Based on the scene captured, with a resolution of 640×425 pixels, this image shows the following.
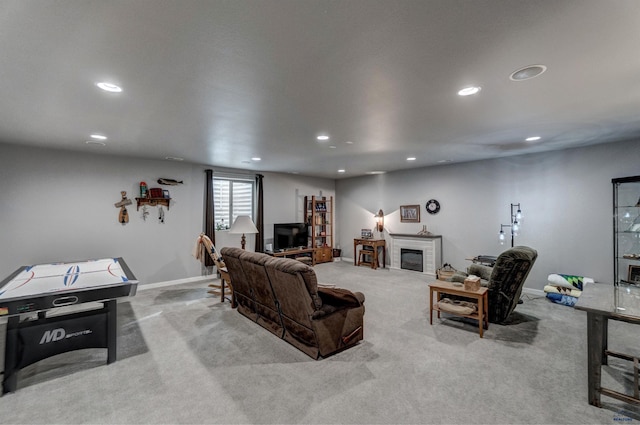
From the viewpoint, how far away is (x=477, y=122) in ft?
11.0

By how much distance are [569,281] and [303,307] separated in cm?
471

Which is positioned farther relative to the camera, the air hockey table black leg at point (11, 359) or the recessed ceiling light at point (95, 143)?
the recessed ceiling light at point (95, 143)

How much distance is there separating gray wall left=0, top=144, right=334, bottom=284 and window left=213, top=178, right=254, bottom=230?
396 millimetres

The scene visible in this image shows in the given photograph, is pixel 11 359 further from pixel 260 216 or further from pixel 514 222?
pixel 514 222

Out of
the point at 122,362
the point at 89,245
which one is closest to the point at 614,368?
the point at 122,362

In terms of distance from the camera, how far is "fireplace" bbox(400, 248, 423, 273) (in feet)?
22.9

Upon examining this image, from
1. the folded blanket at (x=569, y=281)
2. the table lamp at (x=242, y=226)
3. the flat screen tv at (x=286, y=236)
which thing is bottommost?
the folded blanket at (x=569, y=281)

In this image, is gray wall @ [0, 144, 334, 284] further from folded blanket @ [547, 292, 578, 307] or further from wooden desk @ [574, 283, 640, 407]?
folded blanket @ [547, 292, 578, 307]

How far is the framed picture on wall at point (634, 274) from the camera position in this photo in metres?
4.13

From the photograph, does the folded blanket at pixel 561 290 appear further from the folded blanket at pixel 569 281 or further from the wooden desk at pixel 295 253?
the wooden desk at pixel 295 253

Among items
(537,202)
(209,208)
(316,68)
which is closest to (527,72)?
(316,68)

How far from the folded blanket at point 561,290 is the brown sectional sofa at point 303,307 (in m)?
3.75

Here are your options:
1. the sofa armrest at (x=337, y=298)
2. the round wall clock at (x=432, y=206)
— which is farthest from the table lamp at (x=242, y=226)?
the round wall clock at (x=432, y=206)

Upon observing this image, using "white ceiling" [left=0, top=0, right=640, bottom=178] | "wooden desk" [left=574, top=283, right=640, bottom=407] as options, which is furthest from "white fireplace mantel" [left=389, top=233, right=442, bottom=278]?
"wooden desk" [left=574, top=283, right=640, bottom=407]
